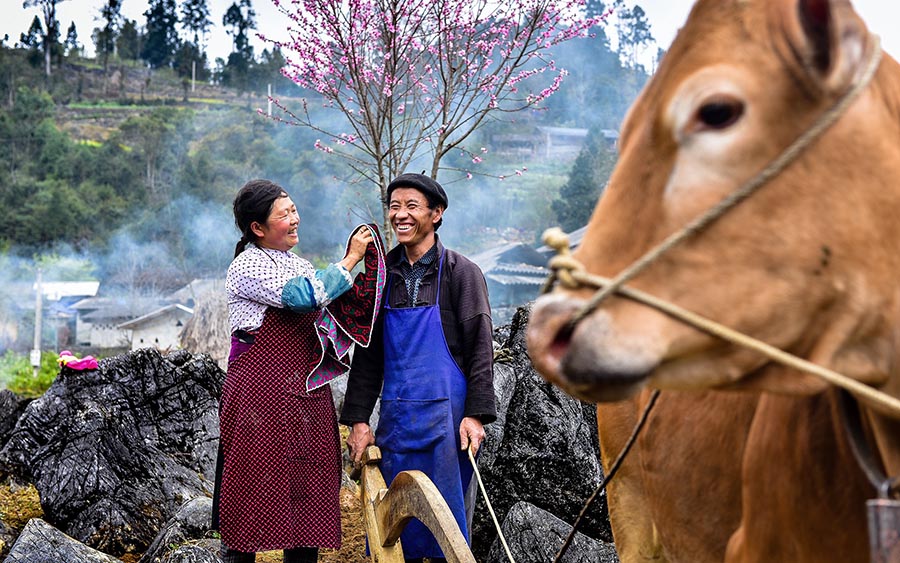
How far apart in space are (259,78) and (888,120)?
2188 inches

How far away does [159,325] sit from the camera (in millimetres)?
28641

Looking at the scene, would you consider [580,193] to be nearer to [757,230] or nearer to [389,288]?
[389,288]

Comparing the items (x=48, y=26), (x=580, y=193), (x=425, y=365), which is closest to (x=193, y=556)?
(x=425, y=365)

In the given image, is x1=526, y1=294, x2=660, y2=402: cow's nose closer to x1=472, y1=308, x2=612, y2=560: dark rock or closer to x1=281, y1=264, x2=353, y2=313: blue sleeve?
x1=281, y1=264, x2=353, y2=313: blue sleeve

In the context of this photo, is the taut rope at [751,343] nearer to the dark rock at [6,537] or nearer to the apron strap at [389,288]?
the apron strap at [389,288]

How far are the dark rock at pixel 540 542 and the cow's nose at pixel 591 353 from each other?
4072 mm

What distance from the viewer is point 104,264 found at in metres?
34.1

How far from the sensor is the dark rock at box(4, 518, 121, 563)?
507cm

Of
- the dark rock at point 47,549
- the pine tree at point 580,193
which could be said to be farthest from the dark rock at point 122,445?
the pine tree at point 580,193

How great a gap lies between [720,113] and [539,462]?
16.4ft

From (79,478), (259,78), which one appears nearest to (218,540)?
(79,478)

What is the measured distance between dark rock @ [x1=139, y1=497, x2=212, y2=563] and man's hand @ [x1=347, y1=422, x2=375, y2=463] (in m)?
1.56

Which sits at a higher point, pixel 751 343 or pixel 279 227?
pixel 751 343

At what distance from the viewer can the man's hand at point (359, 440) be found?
14.5 ft
